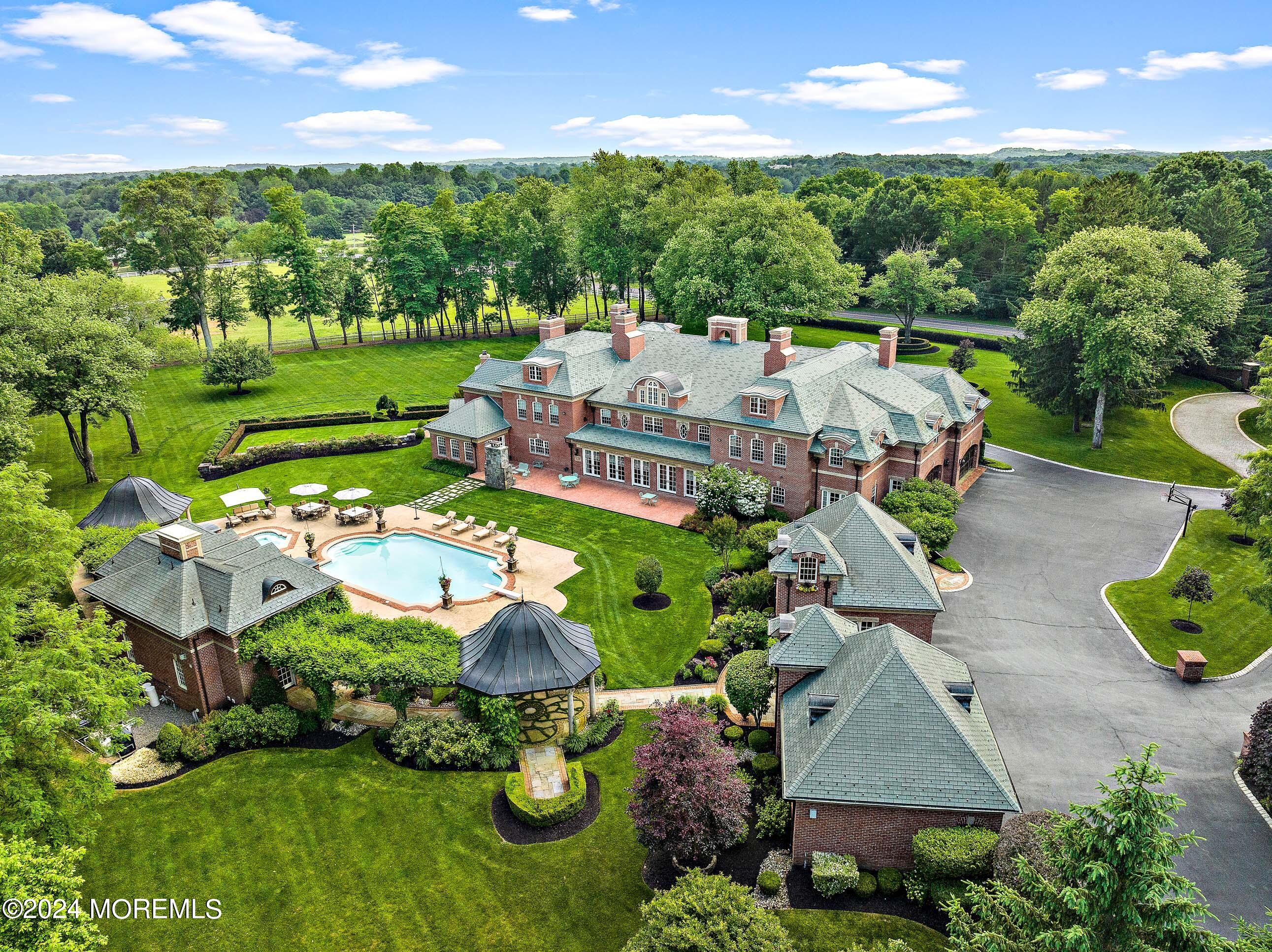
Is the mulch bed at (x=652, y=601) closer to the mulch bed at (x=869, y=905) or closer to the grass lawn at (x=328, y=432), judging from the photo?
the mulch bed at (x=869, y=905)

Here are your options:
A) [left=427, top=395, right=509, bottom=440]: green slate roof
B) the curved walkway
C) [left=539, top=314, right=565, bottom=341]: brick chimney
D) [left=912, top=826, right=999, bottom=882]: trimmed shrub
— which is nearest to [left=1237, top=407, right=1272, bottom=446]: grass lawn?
the curved walkway

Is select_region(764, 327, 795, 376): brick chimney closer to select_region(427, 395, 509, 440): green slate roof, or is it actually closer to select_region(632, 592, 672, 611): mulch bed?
select_region(632, 592, 672, 611): mulch bed

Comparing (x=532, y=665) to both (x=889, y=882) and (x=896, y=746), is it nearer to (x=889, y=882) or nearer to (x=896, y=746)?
(x=896, y=746)

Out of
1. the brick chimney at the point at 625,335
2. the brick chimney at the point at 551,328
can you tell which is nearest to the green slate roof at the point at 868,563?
the brick chimney at the point at 625,335

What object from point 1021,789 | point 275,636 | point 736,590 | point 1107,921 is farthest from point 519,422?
point 1107,921

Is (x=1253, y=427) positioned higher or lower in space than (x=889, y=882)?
higher

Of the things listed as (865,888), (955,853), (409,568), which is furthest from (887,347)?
(865,888)

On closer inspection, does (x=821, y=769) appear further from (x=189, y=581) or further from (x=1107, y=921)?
(x=189, y=581)
